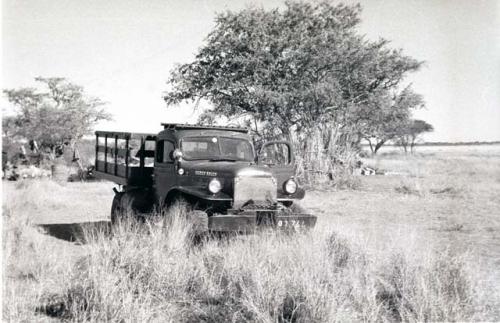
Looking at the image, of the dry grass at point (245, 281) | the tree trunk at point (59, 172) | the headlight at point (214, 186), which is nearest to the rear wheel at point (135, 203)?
the dry grass at point (245, 281)

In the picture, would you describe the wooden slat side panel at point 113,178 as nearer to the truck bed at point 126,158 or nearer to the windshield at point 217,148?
the truck bed at point 126,158

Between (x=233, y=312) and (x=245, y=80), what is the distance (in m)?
18.2

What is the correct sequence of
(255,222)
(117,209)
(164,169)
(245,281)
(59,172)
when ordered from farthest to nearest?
(59,172) < (117,209) < (164,169) < (255,222) < (245,281)

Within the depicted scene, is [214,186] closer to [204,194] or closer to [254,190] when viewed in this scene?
[204,194]

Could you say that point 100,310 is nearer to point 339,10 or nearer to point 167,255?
point 167,255

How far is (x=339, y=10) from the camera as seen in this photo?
78.5 ft

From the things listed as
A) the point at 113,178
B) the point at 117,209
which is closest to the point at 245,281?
the point at 117,209

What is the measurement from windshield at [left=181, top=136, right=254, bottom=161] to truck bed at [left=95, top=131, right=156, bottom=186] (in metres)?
1.03

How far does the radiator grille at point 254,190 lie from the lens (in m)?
7.24

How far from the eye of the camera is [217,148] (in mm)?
8516

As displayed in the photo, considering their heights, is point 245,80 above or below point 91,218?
above

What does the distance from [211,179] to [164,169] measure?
1273mm

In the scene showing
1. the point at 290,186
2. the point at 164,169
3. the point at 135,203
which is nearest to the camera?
the point at 290,186

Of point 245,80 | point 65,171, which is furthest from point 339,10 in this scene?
point 65,171
